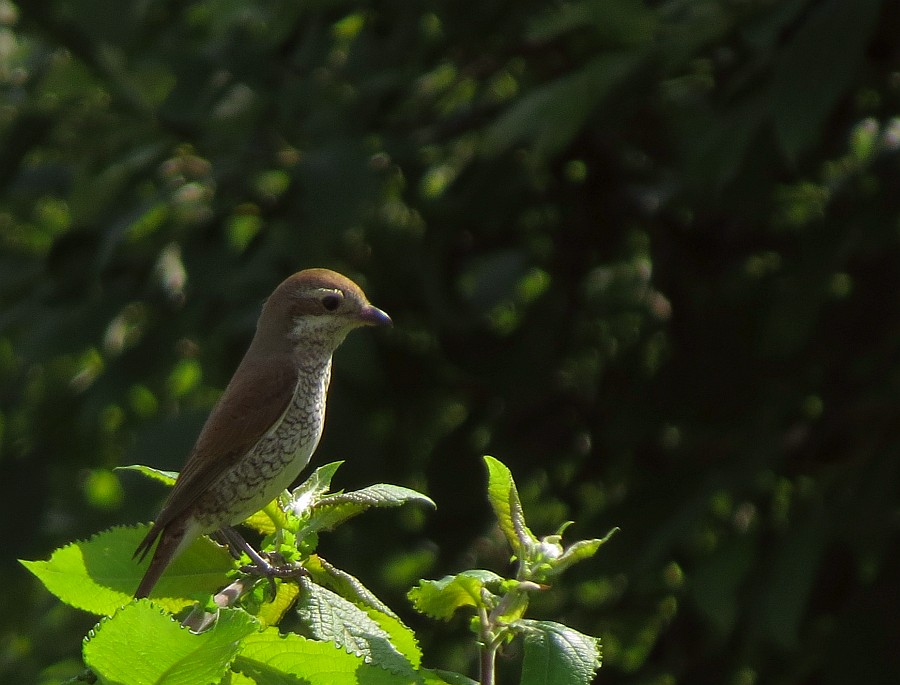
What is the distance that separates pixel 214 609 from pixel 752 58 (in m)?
3.01

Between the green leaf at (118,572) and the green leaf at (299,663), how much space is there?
43 centimetres

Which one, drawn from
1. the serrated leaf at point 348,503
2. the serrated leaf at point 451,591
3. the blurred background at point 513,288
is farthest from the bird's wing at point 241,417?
the serrated leaf at point 451,591

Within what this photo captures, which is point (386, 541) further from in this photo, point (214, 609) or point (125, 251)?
point (214, 609)

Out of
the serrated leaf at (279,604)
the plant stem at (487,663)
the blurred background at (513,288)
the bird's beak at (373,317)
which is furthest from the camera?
the blurred background at (513,288)

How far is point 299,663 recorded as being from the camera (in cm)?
182

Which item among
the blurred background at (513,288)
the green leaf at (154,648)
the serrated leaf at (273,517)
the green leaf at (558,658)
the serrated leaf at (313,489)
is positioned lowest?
the blurred background at (513,288)

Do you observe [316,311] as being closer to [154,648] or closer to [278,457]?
[278,457]

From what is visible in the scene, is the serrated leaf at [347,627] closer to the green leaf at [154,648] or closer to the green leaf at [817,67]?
the green leaf at [154,648]

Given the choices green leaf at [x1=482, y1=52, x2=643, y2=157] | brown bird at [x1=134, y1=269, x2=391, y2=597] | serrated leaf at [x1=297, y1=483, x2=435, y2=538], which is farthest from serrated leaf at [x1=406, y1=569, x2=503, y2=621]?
green leaf at [x1=482, y1=52, x2=643, y2=157]

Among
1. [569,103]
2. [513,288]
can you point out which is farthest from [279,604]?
[513,288]

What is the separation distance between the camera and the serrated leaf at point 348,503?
7.00 ft

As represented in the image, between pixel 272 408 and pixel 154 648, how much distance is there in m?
1.94

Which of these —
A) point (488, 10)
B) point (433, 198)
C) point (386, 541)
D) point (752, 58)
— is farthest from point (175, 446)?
point (752, 58)

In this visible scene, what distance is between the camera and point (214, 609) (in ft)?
6.23
